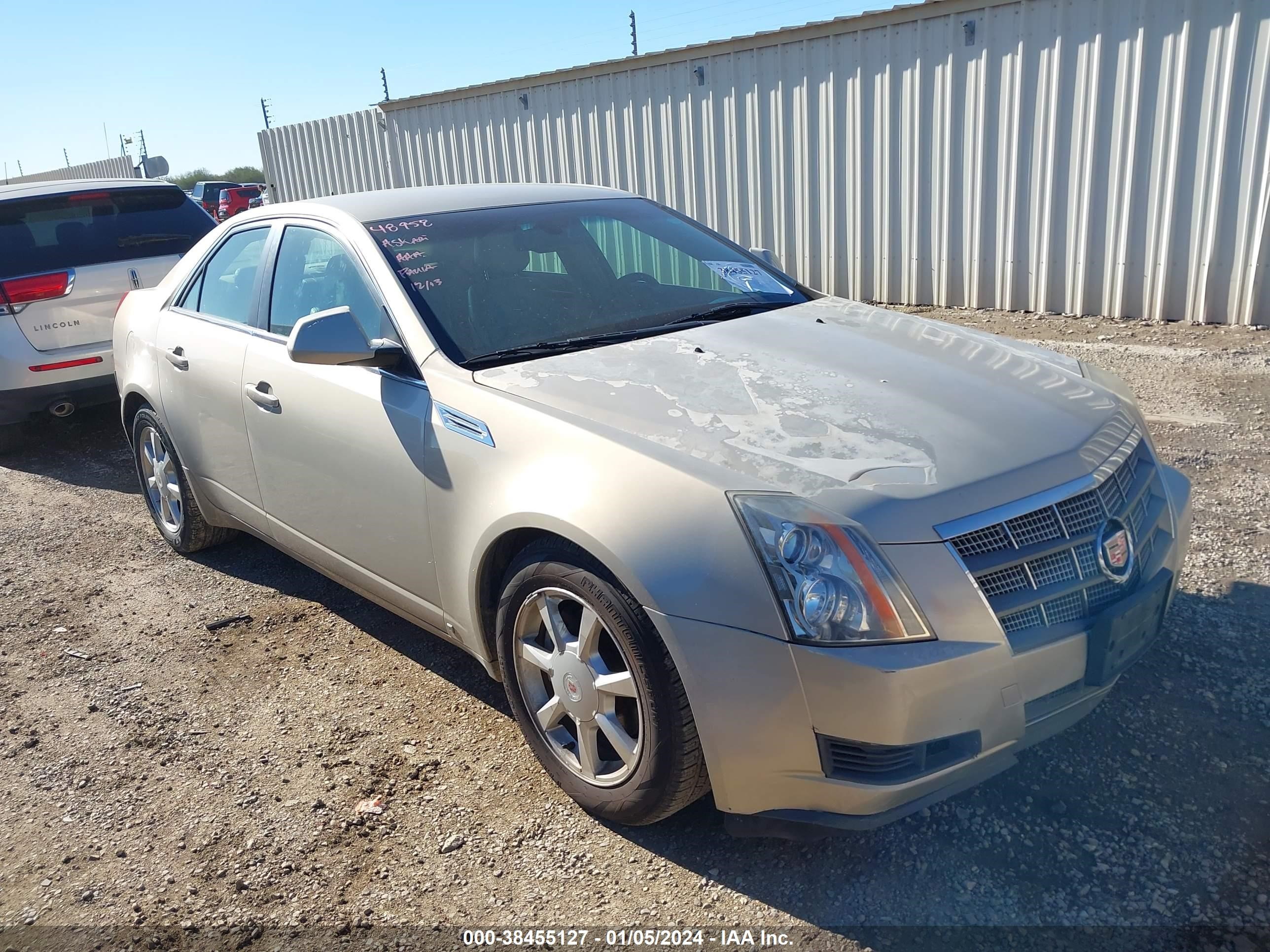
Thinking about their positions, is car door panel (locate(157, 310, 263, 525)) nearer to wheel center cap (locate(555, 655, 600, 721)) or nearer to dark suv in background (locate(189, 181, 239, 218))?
wheel center cap (locate(555, 655, 600, 721))

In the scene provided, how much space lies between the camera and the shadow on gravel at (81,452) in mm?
6668

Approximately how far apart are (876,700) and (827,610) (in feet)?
0.71

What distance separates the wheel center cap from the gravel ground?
344 millimetres

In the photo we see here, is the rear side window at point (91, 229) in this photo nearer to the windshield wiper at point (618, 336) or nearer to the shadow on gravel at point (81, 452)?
the shadow on gravel at point (81, 452)

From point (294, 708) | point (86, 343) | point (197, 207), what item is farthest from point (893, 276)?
point (294, 708)

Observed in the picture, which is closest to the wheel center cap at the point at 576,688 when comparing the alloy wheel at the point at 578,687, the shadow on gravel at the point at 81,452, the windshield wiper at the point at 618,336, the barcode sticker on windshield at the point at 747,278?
the alloy wheel at the point at 578,687

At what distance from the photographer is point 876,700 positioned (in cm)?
217

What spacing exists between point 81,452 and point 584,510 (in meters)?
6.21

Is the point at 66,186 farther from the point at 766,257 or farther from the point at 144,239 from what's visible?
the point at 766,257

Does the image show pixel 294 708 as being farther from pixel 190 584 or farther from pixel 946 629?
pixel 946 629

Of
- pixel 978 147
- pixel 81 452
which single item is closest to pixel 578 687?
pixel 81 452

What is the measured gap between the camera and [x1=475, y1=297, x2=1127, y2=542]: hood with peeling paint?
236cm

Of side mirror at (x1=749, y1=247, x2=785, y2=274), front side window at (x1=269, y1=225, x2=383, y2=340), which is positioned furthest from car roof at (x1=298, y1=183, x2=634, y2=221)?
side mirror at (x1=749, y1=247, x2=785, y2=274)

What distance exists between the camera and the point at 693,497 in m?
2.37
